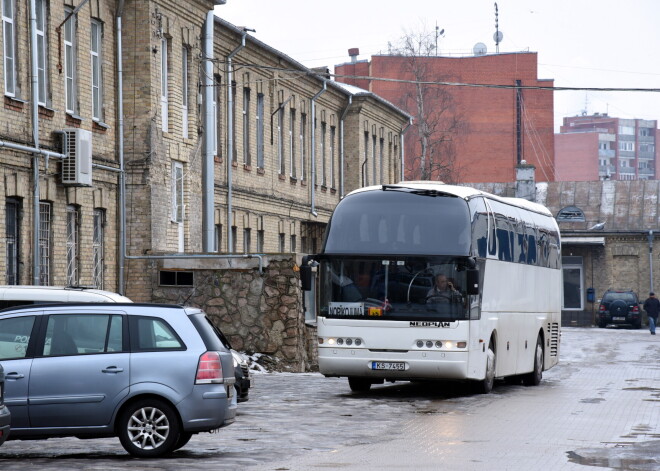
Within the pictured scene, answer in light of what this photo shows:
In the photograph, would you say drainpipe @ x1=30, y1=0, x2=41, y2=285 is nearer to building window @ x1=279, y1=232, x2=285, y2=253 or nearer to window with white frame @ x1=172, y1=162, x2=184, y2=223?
window with white frame @ x1=172, y1=162, x2=184, y2=223

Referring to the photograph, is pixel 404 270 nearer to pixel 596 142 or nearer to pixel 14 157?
pixel 14 157

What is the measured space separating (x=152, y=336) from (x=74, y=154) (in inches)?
487

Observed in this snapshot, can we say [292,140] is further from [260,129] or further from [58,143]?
[58,143]

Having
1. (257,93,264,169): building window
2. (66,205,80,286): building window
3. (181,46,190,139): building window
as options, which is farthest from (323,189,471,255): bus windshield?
(257,93,264,169): building window

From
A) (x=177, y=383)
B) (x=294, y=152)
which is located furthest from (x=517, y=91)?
(x=177, y=383)

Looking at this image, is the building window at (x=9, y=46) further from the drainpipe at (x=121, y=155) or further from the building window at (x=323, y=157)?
the building window at (x=323, y=157)

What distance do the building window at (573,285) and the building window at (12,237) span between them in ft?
158

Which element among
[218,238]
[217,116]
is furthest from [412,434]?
[217,116]

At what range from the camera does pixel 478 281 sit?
2052 cm

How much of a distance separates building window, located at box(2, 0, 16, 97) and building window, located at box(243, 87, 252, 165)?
1520 centimetres

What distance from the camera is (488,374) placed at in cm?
2178

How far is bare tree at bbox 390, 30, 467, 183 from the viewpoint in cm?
6122

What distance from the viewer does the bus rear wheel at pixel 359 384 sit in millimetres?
21831

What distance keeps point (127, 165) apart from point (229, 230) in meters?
8.02
